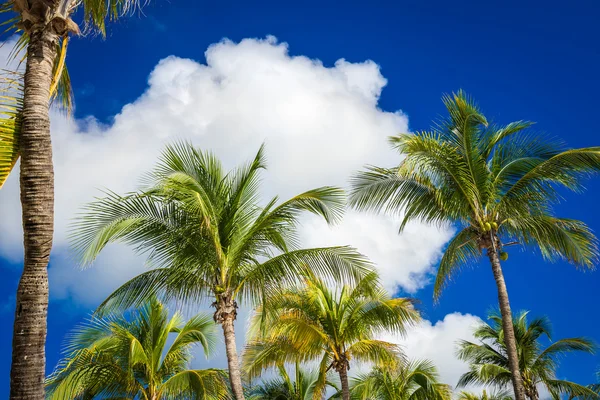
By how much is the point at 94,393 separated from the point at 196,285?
5642 mm

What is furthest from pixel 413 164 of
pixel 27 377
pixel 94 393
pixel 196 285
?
pixel 94 393

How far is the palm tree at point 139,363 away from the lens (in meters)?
13.5

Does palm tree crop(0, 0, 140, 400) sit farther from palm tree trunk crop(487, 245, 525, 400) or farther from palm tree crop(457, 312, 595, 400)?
palm tree crop(457, 312, 595, 400)

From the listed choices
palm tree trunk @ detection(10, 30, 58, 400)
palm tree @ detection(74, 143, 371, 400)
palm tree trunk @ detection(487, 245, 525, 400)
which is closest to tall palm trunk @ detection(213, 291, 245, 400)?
palm tree @ detection(74, 143, 371, 400)

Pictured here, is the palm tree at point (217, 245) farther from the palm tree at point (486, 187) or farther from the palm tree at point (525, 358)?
the palm tree at point (525, 358)

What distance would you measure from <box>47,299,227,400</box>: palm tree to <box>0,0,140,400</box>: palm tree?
816 centimetres

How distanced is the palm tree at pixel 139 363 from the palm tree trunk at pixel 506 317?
650 centimetres

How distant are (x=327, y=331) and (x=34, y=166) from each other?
11.2 meters

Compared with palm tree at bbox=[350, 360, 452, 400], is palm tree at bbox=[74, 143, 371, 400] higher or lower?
higher

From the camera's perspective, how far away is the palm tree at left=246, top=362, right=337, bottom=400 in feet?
70.7

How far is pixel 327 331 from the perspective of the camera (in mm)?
→ 15688

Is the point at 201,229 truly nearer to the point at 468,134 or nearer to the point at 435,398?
the point at 468,134

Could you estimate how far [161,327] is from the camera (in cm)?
1645

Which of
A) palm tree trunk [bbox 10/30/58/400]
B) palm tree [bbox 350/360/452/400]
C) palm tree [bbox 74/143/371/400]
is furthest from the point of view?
palm tree [bbox 350/360/452/400]
